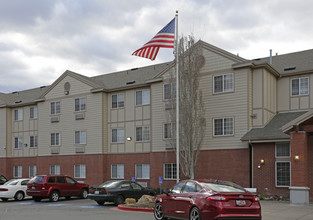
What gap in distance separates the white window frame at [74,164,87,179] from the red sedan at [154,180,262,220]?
21718 millimetres

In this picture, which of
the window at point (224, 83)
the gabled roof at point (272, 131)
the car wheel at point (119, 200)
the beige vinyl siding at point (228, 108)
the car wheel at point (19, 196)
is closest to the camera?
the car wheel at point (119, 200)

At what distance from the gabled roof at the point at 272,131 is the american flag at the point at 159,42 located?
24.7 ft

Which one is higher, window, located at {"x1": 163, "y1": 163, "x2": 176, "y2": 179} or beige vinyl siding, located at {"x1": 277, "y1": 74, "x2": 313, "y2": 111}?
beige vinyl siding, located at {"x1": 277, "y1": 74, "x2": 313, "y2": 111}

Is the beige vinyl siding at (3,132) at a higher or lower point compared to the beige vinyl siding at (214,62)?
lower

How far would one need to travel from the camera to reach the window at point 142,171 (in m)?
31.0

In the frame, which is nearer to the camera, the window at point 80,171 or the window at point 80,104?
the window at point 80,171

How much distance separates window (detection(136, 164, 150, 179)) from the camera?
31039 mm

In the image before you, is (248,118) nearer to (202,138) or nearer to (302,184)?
(202,138)

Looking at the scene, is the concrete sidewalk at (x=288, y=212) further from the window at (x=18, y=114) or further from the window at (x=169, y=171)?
the window at (x=18, y=114)

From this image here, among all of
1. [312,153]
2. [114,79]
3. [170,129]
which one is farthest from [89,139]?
[312,153]

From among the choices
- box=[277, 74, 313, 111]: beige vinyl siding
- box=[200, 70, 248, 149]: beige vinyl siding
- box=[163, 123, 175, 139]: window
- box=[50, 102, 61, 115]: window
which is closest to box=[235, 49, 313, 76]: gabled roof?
box=[277, 74, 313, 111]: beige vinyl siding

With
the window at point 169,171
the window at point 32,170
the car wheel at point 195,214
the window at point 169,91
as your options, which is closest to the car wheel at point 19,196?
the window at point 169,171

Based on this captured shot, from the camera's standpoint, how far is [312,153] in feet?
71.7

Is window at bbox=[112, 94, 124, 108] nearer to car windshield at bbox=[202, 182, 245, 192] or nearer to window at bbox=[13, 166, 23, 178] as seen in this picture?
window at bbox=[13, 166, 23, 178]
